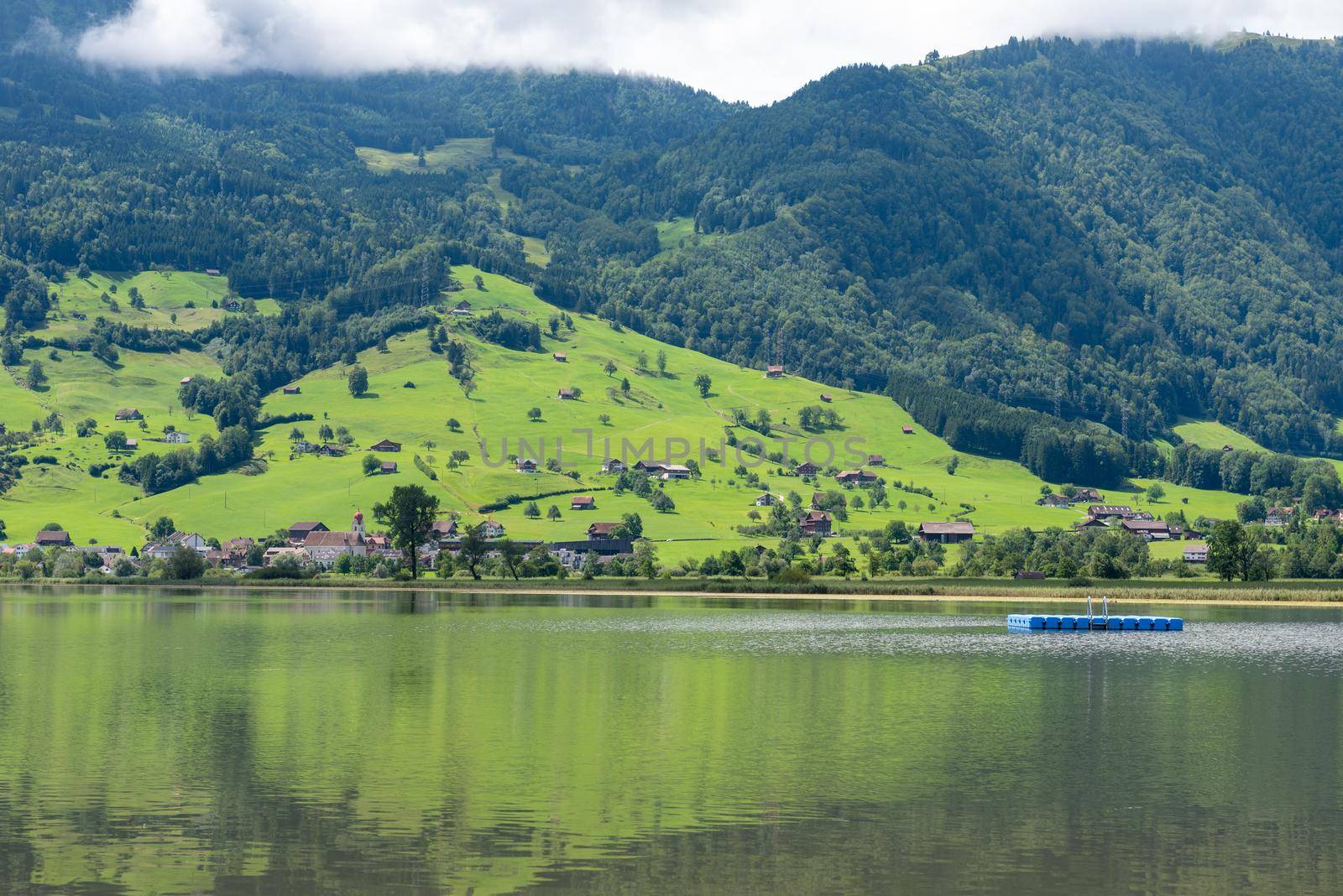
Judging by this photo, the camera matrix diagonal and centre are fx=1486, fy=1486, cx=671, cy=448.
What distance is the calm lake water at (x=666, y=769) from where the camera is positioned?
3166cm

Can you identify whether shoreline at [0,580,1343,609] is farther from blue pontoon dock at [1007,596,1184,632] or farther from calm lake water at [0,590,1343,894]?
calm lake water at [0,590,1343,894]

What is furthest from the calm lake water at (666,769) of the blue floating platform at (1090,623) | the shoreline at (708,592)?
the shoreline at (708,592)

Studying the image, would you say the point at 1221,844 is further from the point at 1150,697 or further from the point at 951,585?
the point at 951,585

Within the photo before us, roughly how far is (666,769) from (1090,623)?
76.4 meters

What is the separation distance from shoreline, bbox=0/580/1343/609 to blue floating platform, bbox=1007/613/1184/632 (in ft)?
95.7

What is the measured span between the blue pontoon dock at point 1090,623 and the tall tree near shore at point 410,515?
275 feet

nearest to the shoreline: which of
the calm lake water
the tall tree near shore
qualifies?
the tall tree near shore

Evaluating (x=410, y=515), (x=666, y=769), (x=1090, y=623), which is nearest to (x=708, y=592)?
(x=410, y=515)

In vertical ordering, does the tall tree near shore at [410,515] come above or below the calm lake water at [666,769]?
above

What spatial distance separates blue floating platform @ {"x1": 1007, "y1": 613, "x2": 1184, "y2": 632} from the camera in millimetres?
111812

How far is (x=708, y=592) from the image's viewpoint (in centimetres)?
16350

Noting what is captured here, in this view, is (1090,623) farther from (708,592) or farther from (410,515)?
(410,515)

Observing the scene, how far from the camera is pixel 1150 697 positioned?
63.8m

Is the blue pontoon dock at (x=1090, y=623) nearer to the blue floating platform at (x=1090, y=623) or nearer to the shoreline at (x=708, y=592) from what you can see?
the blue floating platform at (x=1090, y=623)
